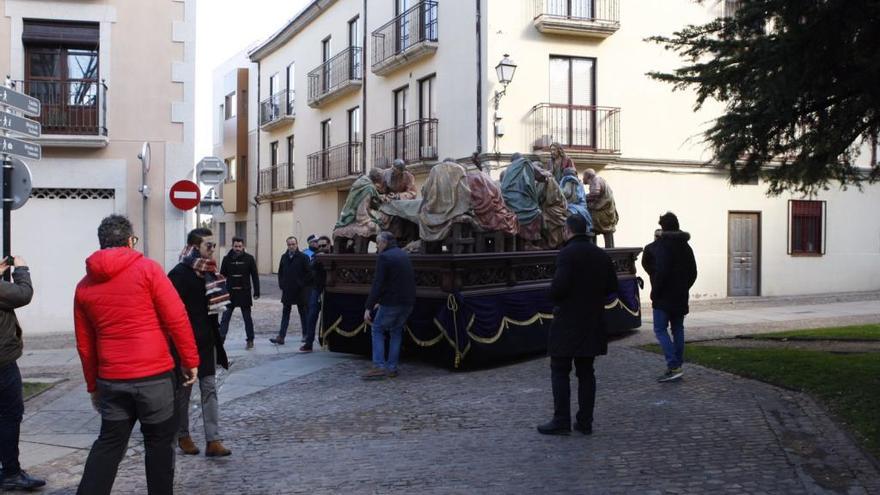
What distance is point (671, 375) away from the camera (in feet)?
29.5

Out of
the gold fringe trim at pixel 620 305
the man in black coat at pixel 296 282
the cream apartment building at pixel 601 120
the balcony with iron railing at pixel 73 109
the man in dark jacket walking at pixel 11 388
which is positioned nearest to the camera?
the man in dark jacket walking at pixel 11 388

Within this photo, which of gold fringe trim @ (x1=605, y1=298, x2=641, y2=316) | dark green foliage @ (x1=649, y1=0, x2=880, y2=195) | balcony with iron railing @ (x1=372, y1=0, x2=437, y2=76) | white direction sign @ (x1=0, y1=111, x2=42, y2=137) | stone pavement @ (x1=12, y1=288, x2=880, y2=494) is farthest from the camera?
balcony with iron railing @ (x1=372, y1=0, x2=437, y2=76)

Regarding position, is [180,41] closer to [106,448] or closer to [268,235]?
[106,448]

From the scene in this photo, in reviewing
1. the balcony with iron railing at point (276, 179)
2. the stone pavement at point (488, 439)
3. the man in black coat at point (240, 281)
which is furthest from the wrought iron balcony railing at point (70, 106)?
the balcony with iron railing at point (276, 179)

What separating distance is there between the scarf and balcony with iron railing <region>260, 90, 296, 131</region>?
87.8 feet

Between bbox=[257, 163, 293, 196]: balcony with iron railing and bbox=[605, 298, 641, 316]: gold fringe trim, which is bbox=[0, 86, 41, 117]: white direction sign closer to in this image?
bbox=[605, 298, 641, 316]: gold fringe trim

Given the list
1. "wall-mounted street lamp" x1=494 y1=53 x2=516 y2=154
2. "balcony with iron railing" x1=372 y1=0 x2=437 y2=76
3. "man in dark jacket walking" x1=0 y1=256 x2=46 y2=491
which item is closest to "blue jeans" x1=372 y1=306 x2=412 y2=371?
"man in dark jacket walking" x1=0 y1=256 x2=46 y2=491

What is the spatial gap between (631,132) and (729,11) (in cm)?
1319

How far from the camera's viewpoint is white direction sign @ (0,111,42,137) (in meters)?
7.50

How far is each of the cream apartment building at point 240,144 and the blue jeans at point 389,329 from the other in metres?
27.7

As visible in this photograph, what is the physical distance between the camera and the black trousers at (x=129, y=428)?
4598 millimetres

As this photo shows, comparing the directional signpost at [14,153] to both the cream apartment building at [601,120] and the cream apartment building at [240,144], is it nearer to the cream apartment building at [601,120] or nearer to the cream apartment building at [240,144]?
the cream apartment building at [601,120]

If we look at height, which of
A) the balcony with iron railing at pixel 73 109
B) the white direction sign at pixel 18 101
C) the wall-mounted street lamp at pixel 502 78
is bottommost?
the white direction sign at pixel 18 101

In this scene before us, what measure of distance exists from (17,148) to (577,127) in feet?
47.3
